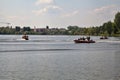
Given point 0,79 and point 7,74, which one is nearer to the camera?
point 0,79

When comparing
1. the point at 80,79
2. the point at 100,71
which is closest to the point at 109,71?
the point at 100,71

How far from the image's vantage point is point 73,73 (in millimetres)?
40375

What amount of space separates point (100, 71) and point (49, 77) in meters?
7.99

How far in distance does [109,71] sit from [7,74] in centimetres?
1264

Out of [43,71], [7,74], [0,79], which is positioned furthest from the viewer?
[43,71]

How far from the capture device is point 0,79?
117ft

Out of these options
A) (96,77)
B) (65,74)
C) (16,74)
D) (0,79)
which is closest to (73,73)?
(65,74)

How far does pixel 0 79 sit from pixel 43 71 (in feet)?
25.6

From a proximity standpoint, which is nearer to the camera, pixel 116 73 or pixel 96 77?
pixel 96 77

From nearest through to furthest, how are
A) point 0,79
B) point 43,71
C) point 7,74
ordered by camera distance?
point 0,79
point 7,74
point 43,71

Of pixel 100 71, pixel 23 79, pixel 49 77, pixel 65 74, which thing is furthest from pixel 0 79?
pixel 100 71

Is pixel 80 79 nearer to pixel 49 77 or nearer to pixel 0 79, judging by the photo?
pixel 49 77

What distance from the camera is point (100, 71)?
4241cm

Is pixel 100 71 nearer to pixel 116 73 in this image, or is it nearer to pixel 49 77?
pixel 116 73
